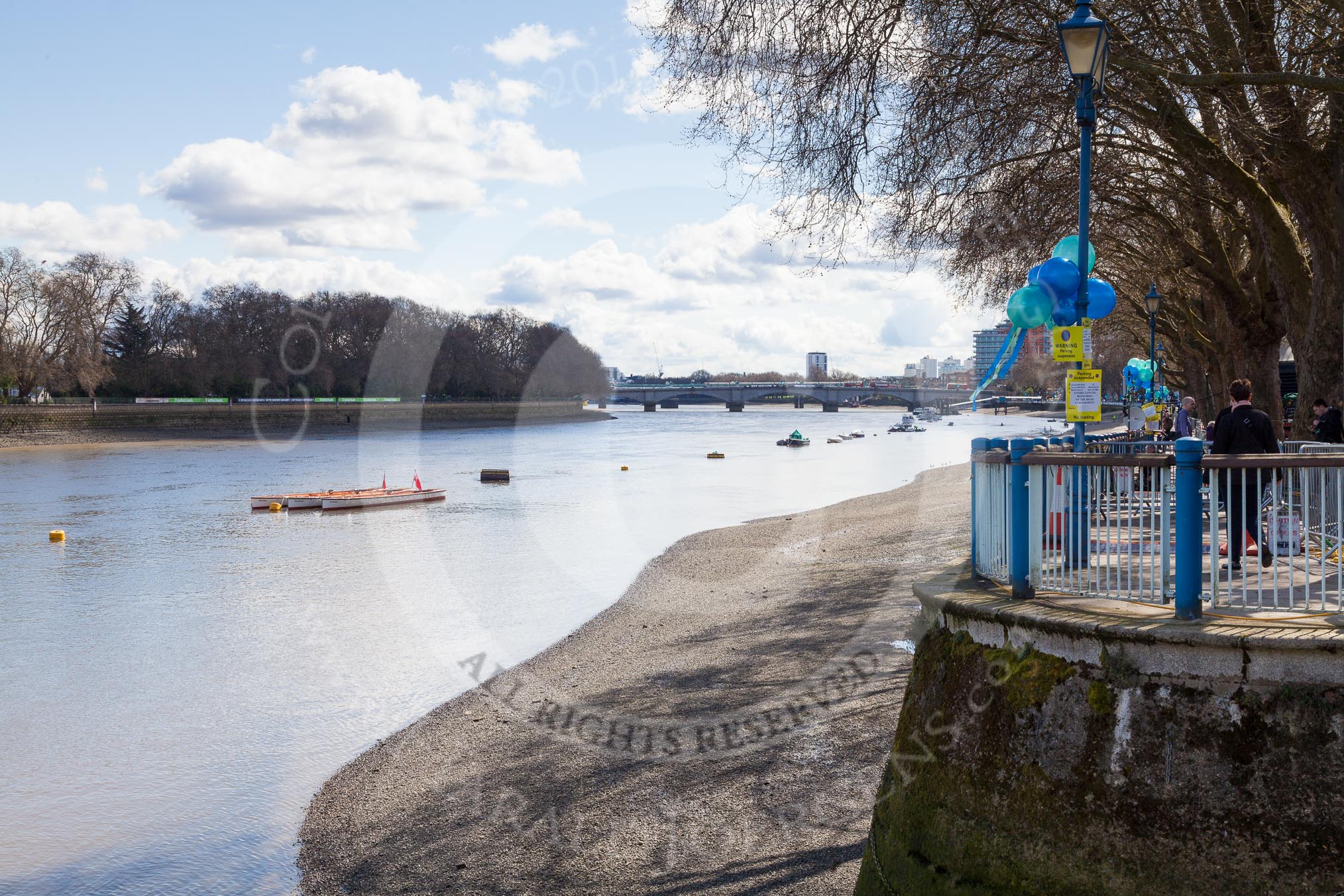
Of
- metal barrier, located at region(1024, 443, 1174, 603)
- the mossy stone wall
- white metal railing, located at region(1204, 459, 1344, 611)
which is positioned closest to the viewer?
the mossy stone wall

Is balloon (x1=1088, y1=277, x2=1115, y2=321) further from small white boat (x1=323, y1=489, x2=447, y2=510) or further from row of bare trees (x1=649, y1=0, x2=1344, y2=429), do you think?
small white boat (x1=323, y1=489, x2=447, y2=510)

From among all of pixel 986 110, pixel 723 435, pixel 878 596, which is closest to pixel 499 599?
pixel 878 596

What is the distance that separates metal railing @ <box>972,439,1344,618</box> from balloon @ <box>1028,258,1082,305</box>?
2.61 metres

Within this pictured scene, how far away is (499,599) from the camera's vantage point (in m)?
21.5

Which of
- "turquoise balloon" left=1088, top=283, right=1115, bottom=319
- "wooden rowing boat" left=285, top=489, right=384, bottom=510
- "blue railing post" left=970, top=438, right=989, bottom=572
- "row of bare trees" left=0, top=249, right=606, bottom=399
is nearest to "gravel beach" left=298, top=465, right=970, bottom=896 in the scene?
"blue railing post" left=970, top=438, right=989, bottom=572

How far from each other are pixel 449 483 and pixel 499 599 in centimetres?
3077

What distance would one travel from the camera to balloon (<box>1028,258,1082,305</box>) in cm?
967

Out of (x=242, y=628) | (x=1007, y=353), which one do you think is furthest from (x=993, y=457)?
(x=242, y=628)

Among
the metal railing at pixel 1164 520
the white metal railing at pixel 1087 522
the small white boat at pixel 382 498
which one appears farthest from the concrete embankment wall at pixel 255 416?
the white metal railing at pixel 1087 522

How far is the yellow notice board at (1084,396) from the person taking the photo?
9.41 meters

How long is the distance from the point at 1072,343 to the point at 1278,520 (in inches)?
114

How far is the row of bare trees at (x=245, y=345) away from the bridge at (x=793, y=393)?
65.9 feet

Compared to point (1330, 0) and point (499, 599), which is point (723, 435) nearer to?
point (499, 599)

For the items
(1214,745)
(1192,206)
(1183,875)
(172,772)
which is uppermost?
(1192,206)
